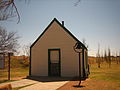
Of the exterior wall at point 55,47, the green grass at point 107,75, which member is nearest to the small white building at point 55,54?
the exterior wall at point 55,47

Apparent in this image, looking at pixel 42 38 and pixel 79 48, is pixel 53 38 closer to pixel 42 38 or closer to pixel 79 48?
pixel 42 38

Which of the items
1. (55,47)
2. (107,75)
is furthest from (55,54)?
(107,75)

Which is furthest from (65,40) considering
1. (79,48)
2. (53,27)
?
(79,48)

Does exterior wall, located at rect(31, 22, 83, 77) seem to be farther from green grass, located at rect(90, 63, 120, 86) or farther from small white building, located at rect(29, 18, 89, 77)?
green grass, located at rect(90, 63, 120, 86)

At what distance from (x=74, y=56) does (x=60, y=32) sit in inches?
124

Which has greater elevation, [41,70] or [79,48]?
[79,48]

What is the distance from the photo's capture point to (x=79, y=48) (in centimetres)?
1252

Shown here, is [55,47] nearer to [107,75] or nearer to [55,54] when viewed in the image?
[55,54]

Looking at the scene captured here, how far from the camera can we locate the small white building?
50.0 feet

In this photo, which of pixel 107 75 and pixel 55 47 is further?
pixel 107 75

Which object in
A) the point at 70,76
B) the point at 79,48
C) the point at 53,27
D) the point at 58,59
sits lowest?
the point at 70,76

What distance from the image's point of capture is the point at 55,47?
52.9ft

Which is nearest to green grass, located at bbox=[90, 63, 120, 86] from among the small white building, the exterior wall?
the small white building

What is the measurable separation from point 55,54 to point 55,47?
78 centimetres
